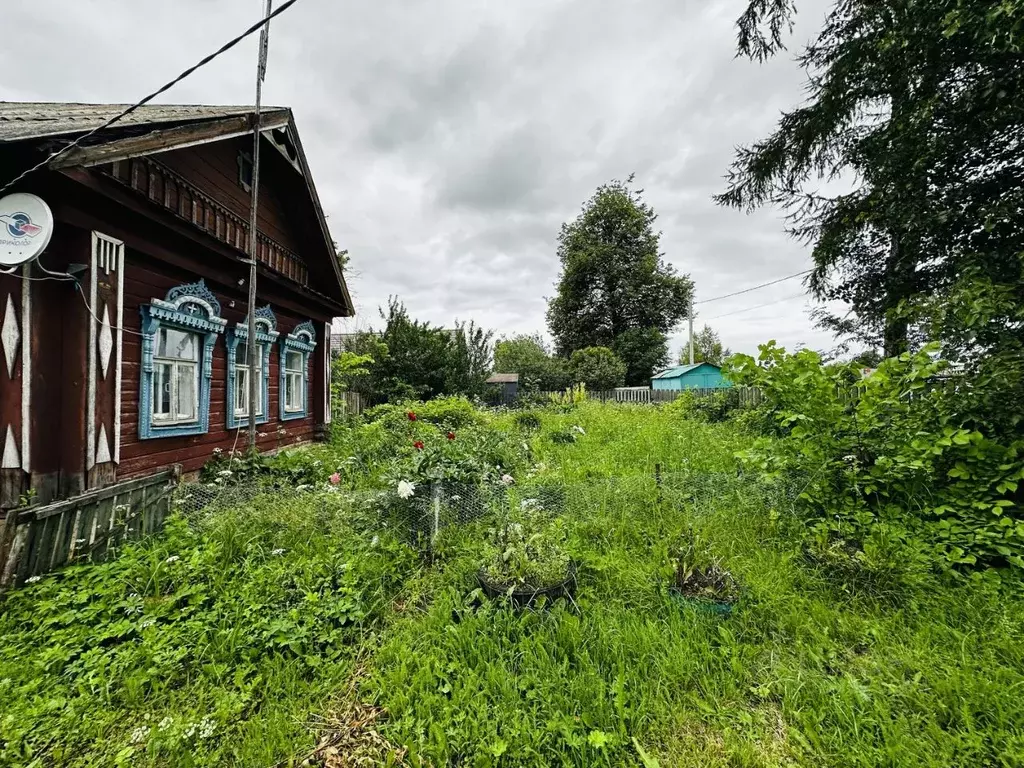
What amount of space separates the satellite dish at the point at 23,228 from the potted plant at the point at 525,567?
13.6 feet

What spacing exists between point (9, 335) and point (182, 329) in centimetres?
174

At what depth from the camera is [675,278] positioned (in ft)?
90.7

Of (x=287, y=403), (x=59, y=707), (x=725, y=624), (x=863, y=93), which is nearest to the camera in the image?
(x=59, y=707)

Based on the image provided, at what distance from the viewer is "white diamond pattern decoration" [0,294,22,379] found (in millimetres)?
3311

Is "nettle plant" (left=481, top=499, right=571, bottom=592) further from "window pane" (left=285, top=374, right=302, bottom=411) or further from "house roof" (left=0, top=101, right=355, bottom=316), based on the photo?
"window pane" (left=285, top=374, right=302, bottom=411)

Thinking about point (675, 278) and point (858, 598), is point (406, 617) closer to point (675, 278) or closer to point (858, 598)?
point (858, 598)

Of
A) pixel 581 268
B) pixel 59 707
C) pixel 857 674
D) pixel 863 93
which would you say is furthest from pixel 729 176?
pixel 581 268

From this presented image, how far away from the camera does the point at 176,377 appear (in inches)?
A: 199

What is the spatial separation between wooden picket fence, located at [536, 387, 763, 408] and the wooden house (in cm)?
1141

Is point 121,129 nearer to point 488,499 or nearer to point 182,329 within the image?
point 182,329

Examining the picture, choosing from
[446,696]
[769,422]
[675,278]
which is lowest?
[446,696]

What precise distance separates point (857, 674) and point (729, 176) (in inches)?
357

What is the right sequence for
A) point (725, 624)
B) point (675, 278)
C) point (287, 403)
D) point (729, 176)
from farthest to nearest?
1. point (675, 278)
2. point (729, 176)
3. point (287, 403)
4. point (725, 624)

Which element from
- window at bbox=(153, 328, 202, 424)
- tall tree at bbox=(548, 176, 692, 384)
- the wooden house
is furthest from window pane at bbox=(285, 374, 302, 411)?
tall tree at bbox=(548, 176, 692, 384)
